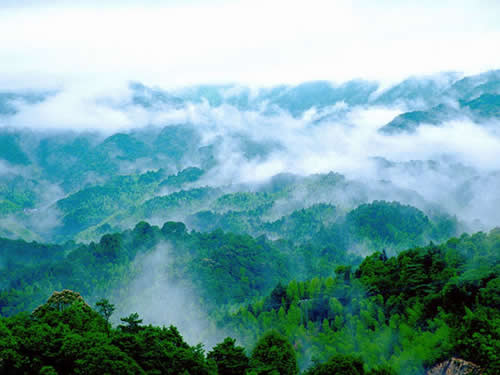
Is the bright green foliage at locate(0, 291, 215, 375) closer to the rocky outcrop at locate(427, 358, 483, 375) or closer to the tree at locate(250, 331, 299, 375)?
the tree at locate(250, 331, 299, 375)

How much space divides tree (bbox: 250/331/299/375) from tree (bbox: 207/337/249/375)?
683 millimetres

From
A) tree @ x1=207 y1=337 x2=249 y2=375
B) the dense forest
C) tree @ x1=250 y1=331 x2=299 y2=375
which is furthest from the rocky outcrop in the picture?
tree @ x1=207 y1=337 x2=249 y2=375

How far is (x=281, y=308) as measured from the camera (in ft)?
174

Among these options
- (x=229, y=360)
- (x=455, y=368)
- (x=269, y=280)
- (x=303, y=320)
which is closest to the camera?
(x=455, y=368)

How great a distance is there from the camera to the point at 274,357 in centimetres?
3641

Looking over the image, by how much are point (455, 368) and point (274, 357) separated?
11225 millimetres

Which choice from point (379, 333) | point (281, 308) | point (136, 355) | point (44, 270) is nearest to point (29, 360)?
point (136, 355)

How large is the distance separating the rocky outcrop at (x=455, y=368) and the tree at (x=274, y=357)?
8.82 m

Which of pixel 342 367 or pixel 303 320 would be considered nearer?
pixel 342 367

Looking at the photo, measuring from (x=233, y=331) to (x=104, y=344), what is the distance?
30185 millimetres

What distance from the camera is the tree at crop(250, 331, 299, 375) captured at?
34.8m

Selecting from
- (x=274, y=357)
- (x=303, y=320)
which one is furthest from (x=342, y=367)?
(x=303, y=320)

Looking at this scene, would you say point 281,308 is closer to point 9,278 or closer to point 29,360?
point 29,360

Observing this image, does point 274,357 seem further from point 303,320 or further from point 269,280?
point 269,280
